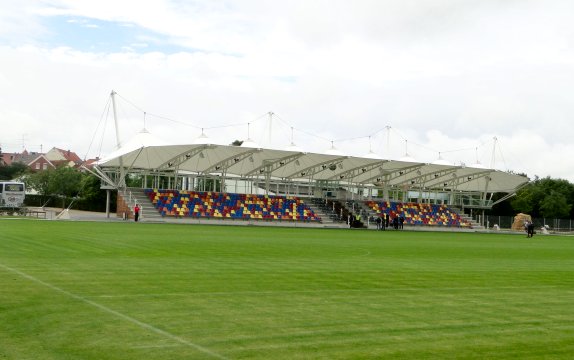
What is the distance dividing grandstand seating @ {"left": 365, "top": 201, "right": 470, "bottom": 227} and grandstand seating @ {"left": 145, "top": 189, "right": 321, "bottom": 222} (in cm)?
1053

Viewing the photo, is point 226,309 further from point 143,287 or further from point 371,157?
point 371,157

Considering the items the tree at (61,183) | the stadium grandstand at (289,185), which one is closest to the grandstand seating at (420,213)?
the stadium grandstand at (289,185)

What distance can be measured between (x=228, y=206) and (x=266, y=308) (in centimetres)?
5401

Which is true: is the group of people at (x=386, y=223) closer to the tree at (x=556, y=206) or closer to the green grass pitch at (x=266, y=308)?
the tree at (x=556, y=206)

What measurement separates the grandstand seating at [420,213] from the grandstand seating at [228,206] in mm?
10531

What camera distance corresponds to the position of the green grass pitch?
376 inches

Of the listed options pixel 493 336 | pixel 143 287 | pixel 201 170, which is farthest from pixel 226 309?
pixel 201 170

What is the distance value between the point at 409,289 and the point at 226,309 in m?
5.64

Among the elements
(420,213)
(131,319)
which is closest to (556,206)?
(420,213)

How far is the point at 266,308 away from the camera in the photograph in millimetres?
12672

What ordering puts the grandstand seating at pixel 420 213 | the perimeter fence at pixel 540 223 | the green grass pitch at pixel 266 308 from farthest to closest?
the perimeter fence at pixel 540 223 → the grandstand seating at pixel 420 213 → the green grass pitch at pixel 266 308

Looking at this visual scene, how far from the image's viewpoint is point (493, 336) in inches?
433

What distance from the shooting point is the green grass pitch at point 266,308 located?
954 centimetres

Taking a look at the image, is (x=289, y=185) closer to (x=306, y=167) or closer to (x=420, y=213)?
(x=306, y=167)
